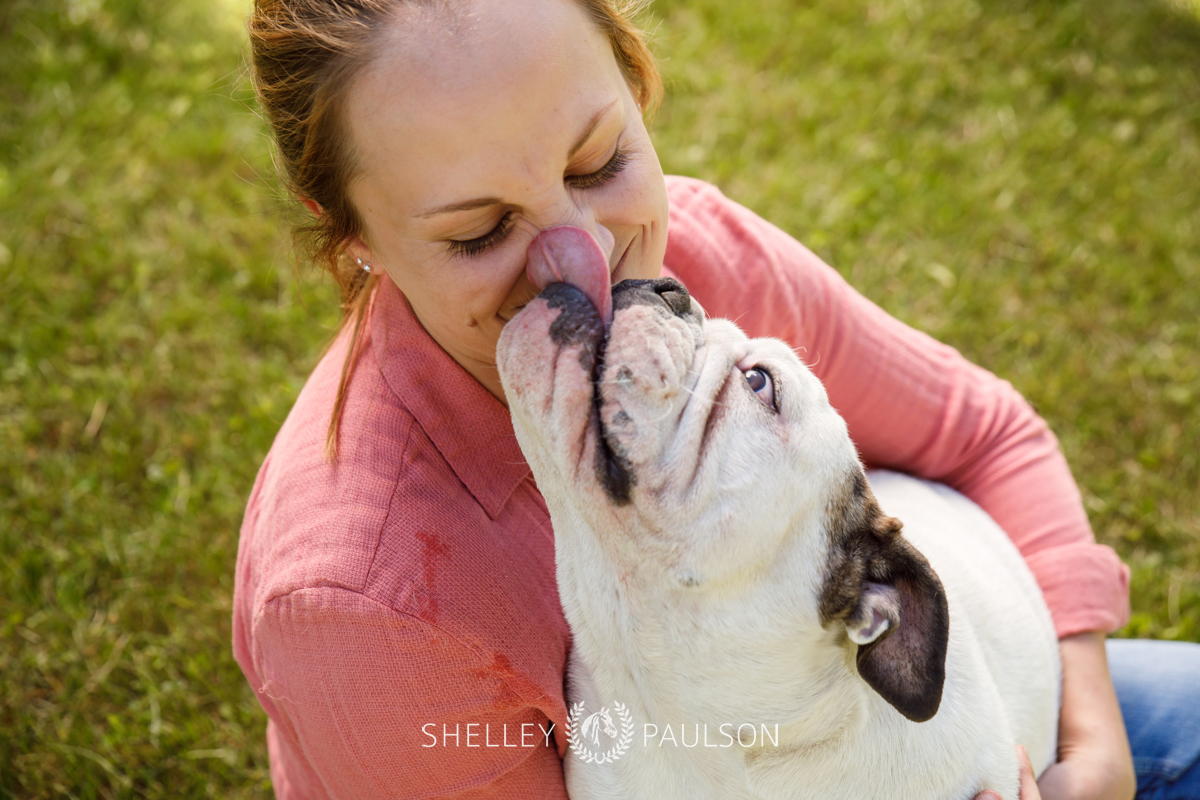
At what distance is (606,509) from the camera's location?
1840mm

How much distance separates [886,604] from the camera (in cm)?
194

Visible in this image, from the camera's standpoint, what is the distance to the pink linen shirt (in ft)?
6.29

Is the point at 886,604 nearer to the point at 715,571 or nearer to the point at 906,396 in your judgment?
the point at 715,571

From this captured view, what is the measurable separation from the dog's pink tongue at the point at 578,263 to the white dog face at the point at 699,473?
0.10 ft

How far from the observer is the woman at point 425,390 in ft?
5.82

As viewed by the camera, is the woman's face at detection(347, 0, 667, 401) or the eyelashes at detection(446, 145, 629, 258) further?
the eyelashes at detection(446, 145, 629, 258)

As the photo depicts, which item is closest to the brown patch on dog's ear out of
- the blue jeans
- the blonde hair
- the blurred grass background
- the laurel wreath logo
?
the laurel wreath logo

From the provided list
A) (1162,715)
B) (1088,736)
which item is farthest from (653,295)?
(1162,715)

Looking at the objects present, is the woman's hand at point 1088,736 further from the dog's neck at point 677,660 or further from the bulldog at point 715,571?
the dog's neck at point 677,660

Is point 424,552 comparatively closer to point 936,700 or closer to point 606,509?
point 606,509

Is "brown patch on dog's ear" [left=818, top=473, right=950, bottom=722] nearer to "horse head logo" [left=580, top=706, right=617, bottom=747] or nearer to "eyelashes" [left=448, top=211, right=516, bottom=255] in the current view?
"horse head logo" [left=580, top=706, right=617, bottom=747]

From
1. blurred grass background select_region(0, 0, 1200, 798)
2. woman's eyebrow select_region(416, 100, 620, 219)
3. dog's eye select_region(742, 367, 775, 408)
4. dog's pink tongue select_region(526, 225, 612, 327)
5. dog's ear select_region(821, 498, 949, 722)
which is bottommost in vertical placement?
blurred grass background select_region(0, 0, 1200, 798)

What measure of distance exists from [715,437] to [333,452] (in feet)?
2.90

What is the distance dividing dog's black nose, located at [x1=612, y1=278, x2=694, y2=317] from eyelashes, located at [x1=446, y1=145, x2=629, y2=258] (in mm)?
231
